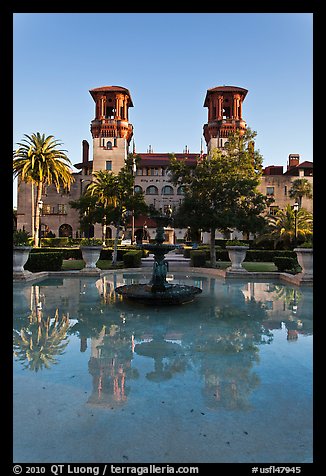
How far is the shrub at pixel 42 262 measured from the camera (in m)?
17.8

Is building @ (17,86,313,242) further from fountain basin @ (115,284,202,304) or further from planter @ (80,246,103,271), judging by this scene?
fountain basin @ (115,284,202,304)

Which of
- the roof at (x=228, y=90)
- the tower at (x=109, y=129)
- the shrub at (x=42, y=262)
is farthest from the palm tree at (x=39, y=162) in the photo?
the roof at (x=228, y=90)

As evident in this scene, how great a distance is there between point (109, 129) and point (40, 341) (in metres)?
53.9

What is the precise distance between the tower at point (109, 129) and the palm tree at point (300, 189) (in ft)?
101

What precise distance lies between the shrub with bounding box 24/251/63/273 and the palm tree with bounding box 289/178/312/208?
1794 inches

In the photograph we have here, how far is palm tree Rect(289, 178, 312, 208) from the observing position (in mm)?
52375

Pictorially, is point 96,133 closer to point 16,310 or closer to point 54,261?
point 54,261

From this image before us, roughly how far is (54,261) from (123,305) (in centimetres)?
965

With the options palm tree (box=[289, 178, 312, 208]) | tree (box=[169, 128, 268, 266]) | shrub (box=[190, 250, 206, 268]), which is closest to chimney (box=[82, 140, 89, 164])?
palm tree (box=[289, 178, 312, 208])

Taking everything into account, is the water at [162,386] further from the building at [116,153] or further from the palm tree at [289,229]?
the building at [116,153]

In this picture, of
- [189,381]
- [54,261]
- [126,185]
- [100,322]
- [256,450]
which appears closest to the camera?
[256,450]

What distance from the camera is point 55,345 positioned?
6.33m
